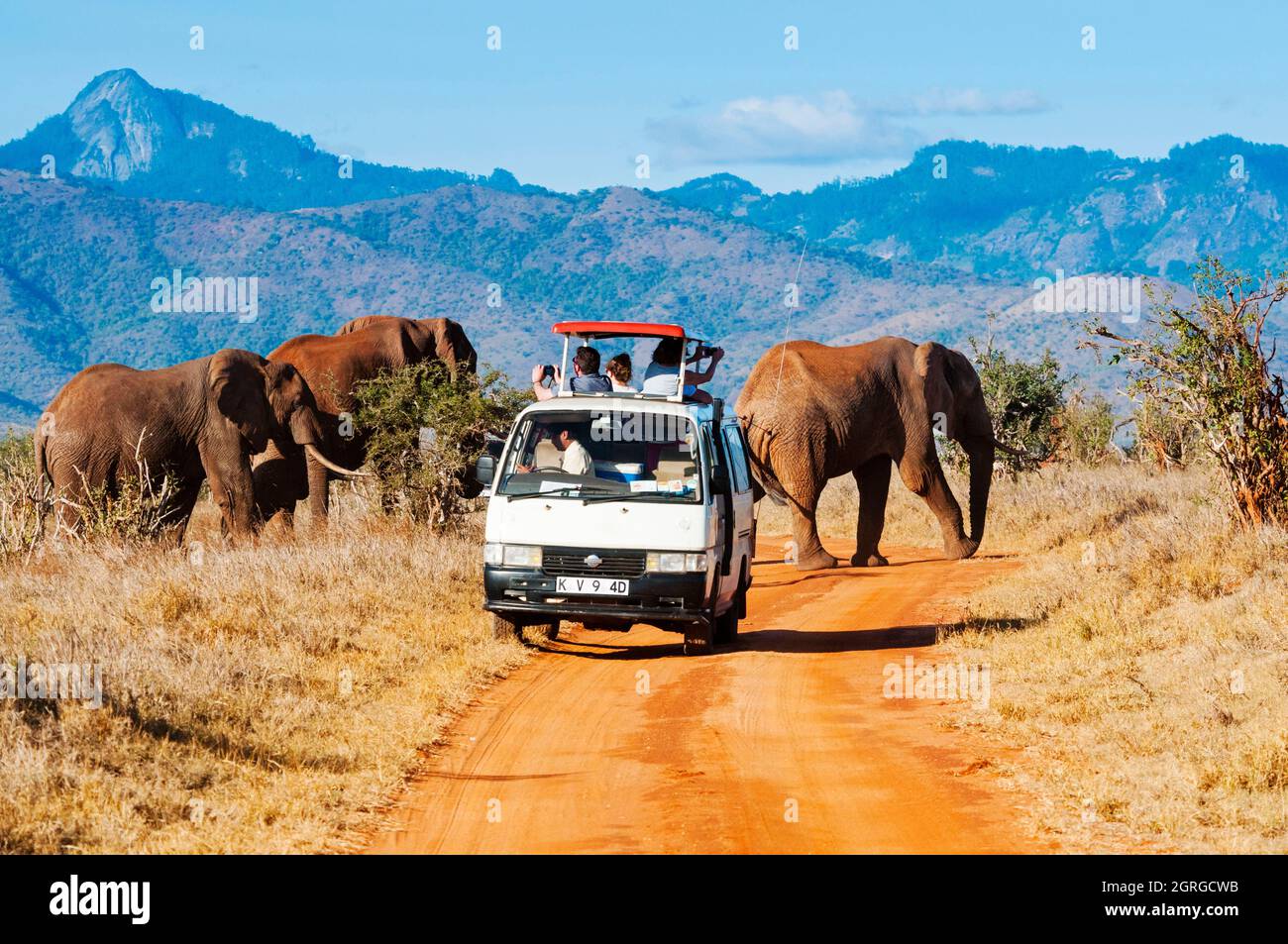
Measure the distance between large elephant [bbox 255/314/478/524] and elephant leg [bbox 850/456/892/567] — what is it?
5674 mm

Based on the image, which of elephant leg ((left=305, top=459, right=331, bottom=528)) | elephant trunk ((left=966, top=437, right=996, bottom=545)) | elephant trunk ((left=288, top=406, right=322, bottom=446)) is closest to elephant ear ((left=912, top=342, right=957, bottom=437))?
elephant trunk ((left=966, top=437, right=996, bottom=545))

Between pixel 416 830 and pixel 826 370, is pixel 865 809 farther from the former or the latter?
pixel 826 370

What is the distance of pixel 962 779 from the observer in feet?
29.0

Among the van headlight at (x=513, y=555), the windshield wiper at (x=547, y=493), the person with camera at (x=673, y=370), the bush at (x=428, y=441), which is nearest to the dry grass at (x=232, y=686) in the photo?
the van headlight at (x=513, y=555)

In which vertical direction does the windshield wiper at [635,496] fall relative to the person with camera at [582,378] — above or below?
below

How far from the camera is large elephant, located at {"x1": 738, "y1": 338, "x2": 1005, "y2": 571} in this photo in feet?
65.7

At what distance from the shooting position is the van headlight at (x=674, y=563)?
39.0 feet

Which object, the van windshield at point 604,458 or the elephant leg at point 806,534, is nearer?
the van windshield at point 604,458

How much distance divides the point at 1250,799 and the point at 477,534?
12.5m

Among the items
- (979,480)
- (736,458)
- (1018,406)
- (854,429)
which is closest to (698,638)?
(736,458)

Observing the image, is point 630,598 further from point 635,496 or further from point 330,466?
point 330,466

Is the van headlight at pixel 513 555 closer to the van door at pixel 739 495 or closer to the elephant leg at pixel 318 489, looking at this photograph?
the van door at pixel 739 495

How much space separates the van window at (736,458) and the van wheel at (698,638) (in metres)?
1.36

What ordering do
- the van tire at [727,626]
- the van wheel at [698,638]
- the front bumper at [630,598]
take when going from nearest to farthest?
the front bumper at [630,598] → the van wheel at [698,638] → the van tire at [727,626]
